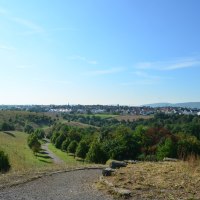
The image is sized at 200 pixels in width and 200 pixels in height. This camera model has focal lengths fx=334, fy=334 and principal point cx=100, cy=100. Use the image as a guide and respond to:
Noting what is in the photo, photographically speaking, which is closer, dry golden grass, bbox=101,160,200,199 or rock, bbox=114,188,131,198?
rock, bbox=114,188,131,198

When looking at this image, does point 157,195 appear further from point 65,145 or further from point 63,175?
point 65,145

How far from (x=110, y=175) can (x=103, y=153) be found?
3181cm

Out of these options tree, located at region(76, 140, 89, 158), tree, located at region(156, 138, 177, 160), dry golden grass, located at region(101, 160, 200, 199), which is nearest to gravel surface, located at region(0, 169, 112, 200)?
dry golden grass, located at region(101, 160, 200, 199)

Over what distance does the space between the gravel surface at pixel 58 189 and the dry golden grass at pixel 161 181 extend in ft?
4.08

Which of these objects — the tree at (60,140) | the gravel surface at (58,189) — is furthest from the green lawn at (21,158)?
the tree at (60,140)

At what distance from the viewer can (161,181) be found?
50.9 feet

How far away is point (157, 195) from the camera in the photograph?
13.6 metres

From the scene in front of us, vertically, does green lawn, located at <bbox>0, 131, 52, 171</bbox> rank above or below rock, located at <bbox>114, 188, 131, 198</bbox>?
below

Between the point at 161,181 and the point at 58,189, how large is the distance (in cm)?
476

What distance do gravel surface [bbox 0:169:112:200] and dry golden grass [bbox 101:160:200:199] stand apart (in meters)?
1.24

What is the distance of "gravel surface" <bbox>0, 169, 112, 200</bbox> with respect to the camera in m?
13.7

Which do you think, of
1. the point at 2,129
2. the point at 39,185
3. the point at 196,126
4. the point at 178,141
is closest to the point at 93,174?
the point at 39,185

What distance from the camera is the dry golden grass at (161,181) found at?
13742mm

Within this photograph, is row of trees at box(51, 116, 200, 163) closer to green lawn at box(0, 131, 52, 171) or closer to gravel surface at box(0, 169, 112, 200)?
green lawn at box(0, 131, 52, 171)
